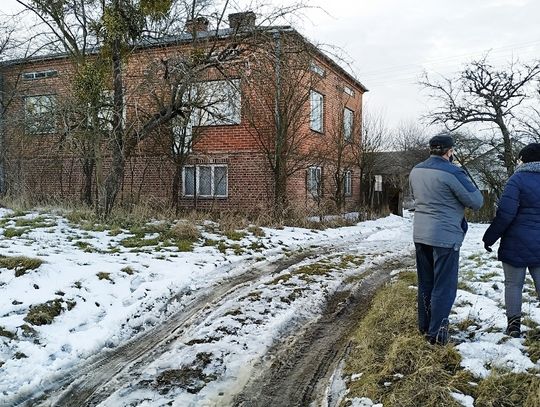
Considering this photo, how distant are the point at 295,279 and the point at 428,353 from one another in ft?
10.7

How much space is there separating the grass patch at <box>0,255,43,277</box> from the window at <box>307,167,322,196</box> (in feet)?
37.5

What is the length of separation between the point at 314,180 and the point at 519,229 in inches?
505

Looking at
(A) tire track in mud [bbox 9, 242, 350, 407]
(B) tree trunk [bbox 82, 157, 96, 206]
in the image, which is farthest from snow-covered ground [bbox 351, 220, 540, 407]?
(B) tree trunk [bbox 82, 157, 96, 206]

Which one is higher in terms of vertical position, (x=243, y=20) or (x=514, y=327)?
(x=243, y=20)

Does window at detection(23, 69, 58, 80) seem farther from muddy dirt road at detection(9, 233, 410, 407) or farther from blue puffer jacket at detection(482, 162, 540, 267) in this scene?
blue puffer jacket at detection(482, 162, 540, 267)

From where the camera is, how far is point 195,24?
11430 mm

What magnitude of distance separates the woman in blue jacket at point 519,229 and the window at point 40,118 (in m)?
10.1

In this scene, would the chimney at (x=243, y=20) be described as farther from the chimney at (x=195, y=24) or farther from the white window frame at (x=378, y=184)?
the white window frame at (x=378, y=184)

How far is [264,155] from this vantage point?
15344 millimetres

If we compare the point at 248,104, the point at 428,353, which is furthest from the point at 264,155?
the point at 428,353

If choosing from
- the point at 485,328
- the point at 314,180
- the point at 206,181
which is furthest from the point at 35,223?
the point at 314,180

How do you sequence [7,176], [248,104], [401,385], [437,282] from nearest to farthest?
[401,385] < [437,282] < [248,104] < [7,176]

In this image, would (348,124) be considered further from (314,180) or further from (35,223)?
(35,223)

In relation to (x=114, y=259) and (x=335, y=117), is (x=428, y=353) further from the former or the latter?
(x=335, y=117)
